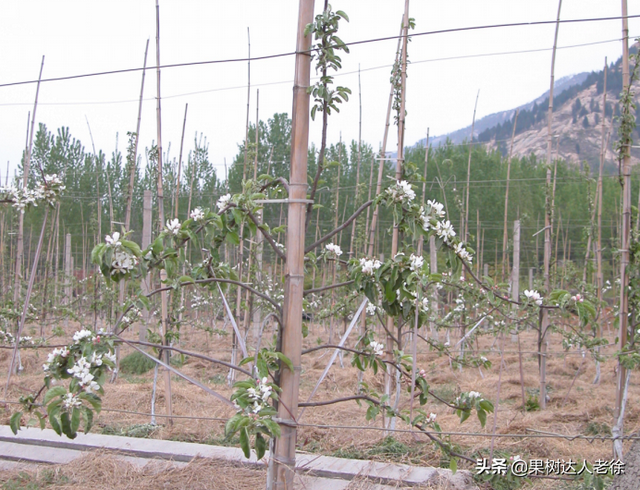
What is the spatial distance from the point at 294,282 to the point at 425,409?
442 cm

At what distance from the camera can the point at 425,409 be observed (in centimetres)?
606

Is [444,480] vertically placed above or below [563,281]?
below

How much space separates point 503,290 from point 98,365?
5.70 feet

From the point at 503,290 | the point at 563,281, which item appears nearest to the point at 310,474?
the point at 503,290

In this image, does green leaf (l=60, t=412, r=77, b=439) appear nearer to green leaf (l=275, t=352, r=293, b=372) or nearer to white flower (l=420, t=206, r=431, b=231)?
green leaf (l=275, t=352, r=293, b=372)

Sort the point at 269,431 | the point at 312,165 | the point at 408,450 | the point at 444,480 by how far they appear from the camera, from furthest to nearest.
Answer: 1. the point at 312,165
2. the point at 408,450
3. the point at 444,480
4. the point at 269,431

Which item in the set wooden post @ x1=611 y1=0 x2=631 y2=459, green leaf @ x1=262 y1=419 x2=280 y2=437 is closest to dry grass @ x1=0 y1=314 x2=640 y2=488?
wooden post @ x1=611 y1=0 x2=631 y2=459

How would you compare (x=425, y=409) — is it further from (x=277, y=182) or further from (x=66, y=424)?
(x=66, y=424)

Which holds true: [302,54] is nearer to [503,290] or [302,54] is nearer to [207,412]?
[503,290]

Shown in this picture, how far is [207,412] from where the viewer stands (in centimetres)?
584

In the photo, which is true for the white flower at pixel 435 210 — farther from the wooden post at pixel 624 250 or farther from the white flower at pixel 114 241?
the wooden post at pixel 624 250

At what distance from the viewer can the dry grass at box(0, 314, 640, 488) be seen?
449 centimetres

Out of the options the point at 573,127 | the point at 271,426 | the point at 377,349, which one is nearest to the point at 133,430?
the point at 377,349

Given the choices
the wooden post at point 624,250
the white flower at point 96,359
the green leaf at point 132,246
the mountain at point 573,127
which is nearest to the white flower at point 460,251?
the green leaf at point 132,246
